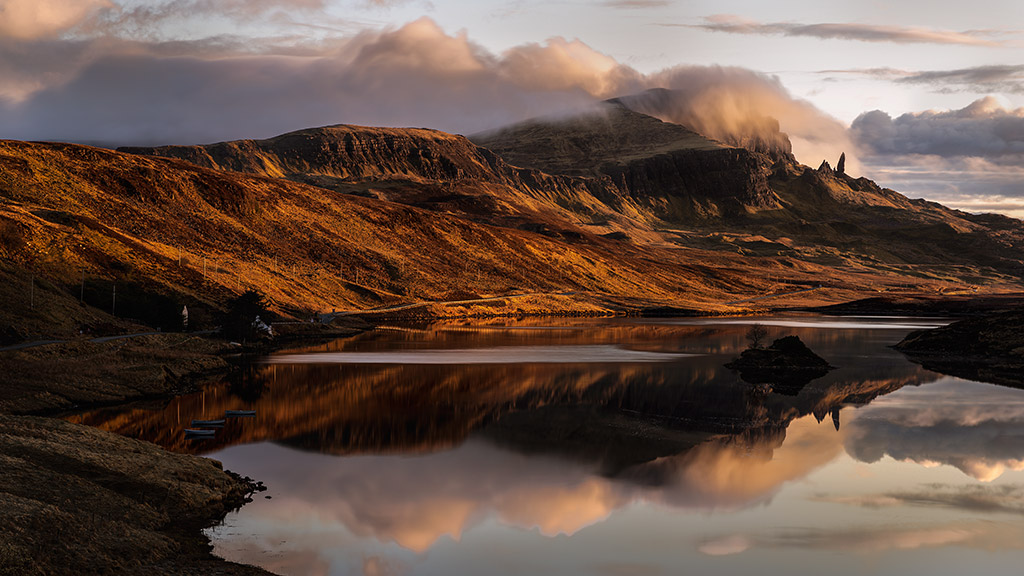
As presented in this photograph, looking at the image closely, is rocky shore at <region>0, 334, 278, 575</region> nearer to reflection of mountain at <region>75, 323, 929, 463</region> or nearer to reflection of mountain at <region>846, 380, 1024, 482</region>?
reflection of mountain at <region>75, 323, 929, 463</region>

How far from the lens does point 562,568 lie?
25.9 meters

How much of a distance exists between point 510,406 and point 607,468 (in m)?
18.2

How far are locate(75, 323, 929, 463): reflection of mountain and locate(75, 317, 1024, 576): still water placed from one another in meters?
0.28

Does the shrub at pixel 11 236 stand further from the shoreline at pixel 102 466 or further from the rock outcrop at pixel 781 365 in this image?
the rock outcrop at pixel 781 365

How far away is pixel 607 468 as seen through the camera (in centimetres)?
3928

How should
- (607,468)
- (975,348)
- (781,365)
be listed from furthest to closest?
(975,348) < (781,365) < (607,468)

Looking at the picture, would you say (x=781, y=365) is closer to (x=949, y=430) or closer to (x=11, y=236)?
(x=949, y=430)

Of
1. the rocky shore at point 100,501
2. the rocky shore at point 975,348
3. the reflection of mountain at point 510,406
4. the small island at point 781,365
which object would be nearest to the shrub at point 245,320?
the reflection of mountain at point 510,406

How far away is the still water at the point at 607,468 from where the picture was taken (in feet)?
89.5

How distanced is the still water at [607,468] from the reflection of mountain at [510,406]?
0.28m

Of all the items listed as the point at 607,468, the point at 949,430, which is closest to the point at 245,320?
the point at 607,468

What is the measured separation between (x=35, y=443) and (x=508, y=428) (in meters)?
25.6

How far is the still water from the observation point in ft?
89.5

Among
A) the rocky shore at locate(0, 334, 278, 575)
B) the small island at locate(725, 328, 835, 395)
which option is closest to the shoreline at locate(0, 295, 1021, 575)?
the rocky shore at locate(0, 334, 278, 575)
